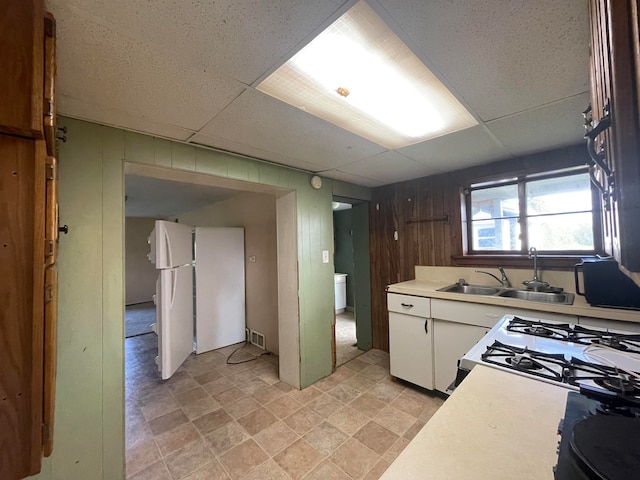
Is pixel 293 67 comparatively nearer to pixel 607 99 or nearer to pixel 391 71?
pixel 391 71

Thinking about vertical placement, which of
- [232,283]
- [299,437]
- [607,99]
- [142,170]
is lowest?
[299,437]

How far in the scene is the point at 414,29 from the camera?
0.90 meters

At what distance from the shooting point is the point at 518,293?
2.20 m

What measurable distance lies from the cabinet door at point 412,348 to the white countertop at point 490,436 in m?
1.52

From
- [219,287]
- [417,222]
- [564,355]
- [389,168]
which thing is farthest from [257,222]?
[564,355]

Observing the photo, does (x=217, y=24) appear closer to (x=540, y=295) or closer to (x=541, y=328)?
(x=541, y=328)

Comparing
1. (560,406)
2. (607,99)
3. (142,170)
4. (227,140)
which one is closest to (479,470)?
(560,406)

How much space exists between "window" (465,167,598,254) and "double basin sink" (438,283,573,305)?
0.39 metres

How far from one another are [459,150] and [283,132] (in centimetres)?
145

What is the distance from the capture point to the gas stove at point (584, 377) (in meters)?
0.44

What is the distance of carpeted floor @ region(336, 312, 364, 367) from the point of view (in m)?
3.19

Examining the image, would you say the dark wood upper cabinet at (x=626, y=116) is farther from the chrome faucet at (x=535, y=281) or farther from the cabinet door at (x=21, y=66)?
the chrome faucet at (x=535, y=281)

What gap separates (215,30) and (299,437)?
2410 mm

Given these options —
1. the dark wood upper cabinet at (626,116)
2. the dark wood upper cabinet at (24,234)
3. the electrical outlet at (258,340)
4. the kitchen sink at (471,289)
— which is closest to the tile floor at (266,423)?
the electrical outlet at (258,340)
